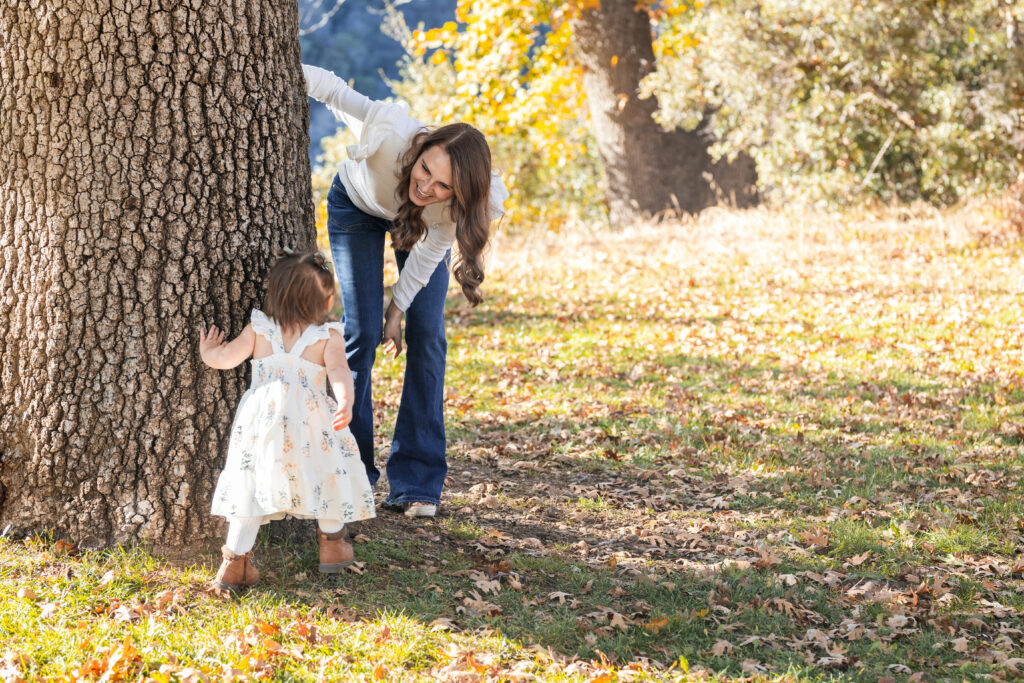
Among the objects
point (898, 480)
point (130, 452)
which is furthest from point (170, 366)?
point (898, 480)

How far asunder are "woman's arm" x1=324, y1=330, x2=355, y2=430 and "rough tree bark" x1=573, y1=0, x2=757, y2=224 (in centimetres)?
1286

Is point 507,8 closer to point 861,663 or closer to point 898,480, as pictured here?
point 898,480

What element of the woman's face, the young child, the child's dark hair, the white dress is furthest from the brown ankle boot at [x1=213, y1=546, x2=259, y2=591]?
the woman's face

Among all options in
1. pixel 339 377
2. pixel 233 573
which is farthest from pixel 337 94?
pixel 233 573

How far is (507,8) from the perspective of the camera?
1484 centimetres

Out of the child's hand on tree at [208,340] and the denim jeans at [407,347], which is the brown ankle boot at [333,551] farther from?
the child's hand on tree at [208,340]

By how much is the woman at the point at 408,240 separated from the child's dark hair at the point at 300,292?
0.60 m

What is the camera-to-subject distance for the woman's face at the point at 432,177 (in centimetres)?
389

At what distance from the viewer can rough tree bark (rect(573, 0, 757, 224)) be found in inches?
623

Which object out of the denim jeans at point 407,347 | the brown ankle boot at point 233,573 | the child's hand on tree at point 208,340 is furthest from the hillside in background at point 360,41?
the brown ankle boot at point 233,573

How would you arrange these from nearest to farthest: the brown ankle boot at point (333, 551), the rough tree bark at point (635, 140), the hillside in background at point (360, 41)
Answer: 1. the brown ankle boot at point (333, 551)
2. the rough tree bark at point (635, 140)
3. the hillside in background at point (360, 41)

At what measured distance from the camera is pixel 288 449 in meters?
3.45

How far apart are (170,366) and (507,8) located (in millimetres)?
12440

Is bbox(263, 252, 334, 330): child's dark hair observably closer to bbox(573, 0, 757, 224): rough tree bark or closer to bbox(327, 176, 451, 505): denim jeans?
bbox(327, 176, 451, 505): denim jeans
